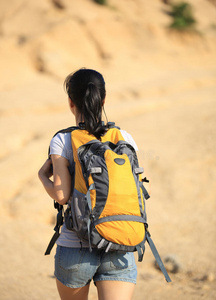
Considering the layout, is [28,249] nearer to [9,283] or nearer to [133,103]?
[9,283]

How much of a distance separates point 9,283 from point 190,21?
66.8ft

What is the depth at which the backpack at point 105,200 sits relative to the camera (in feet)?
5.07

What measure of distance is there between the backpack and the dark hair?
0.08 meters

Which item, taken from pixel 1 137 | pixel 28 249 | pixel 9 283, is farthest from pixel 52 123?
pixel 9 283

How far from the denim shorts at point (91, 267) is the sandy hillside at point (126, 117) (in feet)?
6.75

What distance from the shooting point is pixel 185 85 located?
1330 centimetres

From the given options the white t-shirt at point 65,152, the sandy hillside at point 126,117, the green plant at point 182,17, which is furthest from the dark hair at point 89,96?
the green plant at point 182,17

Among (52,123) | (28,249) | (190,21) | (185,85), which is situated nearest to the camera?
(28,249)

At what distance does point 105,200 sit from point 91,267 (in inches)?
13.4

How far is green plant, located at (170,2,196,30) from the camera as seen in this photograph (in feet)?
64.7

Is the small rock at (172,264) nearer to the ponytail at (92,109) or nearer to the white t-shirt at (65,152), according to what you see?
the white t-shirt at (65,152)

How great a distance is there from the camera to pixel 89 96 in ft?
5.59

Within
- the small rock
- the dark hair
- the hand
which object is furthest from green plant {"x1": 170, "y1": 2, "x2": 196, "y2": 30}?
the hand

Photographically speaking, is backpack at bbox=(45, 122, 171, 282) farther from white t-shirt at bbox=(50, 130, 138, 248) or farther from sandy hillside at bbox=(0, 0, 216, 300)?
sandy hillside at bbox=(0, 0, 216, 300)
